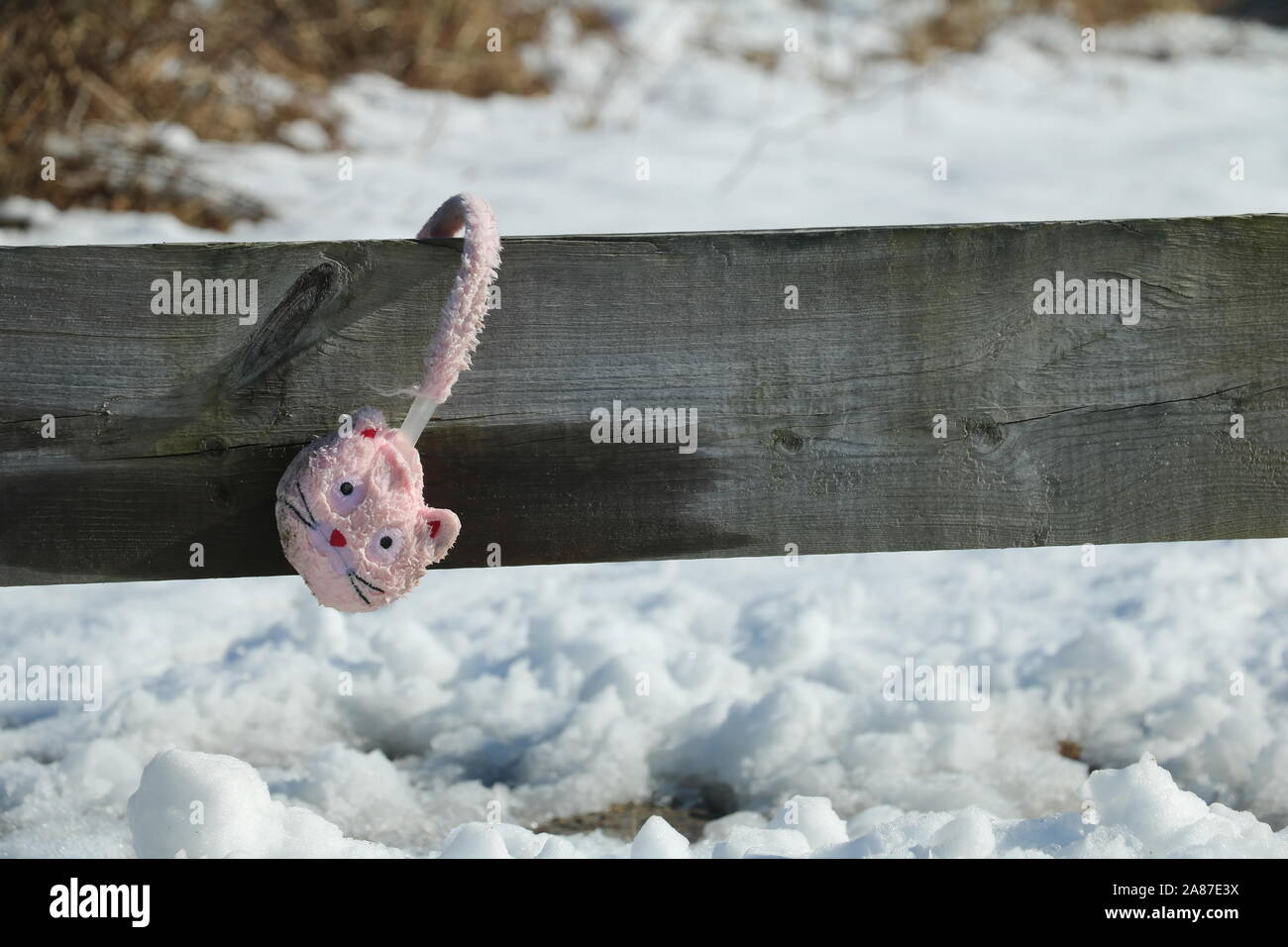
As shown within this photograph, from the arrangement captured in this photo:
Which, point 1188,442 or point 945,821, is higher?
point 1188,442

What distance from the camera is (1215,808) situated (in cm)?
214

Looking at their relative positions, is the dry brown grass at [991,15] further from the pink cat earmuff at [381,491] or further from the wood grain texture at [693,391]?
the pink cat earmuff at [381,491]

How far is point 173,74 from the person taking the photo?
5516mm

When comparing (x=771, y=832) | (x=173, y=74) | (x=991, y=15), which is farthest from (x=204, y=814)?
(x=991, y=15)

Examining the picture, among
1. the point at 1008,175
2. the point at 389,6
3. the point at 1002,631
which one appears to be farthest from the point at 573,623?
the point at 389,6

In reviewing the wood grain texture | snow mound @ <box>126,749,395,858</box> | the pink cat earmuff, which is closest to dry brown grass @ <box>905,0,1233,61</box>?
the wood grain texture

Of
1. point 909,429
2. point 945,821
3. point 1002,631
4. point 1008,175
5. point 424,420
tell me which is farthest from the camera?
point 1008,175

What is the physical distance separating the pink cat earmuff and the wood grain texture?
0.08 meters

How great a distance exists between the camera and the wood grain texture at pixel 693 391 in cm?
171

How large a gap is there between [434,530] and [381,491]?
0.10m

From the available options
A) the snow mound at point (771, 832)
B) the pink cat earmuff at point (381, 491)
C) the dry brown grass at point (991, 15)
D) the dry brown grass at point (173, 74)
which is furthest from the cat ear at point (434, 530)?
the dry brown grass at point (991, 15)
